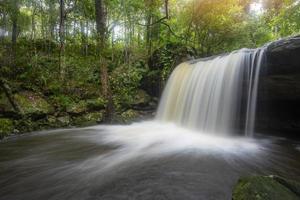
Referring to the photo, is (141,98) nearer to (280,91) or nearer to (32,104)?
(32,104)

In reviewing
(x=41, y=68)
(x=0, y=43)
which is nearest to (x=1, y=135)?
(x=41, y=68)

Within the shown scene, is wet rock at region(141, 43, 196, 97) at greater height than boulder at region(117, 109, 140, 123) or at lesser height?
greater

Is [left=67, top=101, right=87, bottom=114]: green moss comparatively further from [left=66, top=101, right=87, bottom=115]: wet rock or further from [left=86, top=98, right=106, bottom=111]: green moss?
[left=86, top=98, right=106, bottom=111]: green moss

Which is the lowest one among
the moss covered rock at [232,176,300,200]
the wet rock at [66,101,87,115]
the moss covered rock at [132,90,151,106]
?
the moss covered rock at [232,176,300,200]

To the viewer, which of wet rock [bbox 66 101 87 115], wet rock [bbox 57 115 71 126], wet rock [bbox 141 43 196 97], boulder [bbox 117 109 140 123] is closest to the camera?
wet rock [bbox 57 115 71 126]

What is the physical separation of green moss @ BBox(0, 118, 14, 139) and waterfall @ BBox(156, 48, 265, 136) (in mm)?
5325

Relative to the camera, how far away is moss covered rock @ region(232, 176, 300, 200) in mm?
2391

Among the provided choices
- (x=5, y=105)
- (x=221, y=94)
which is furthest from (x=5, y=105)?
(x=221, y=94)

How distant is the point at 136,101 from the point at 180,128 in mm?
2633

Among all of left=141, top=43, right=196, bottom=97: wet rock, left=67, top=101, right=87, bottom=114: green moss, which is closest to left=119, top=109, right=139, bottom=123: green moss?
left=67, top=101, right=87, bottom=114: green moss

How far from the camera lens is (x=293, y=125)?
7.16 metres

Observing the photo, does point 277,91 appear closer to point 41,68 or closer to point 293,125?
point 293,125

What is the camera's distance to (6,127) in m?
7.27

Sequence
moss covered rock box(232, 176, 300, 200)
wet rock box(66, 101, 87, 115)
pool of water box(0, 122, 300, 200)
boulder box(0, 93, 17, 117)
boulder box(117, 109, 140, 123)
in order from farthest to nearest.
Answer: boulder box(117, 109, 140, 123), wet rock box(66, 101, 87, 115), boulder box(0, 93, 17, 117), pool of water box(0, 122, 300, 200), moss covered rock box(232, 176, 300, 200)
